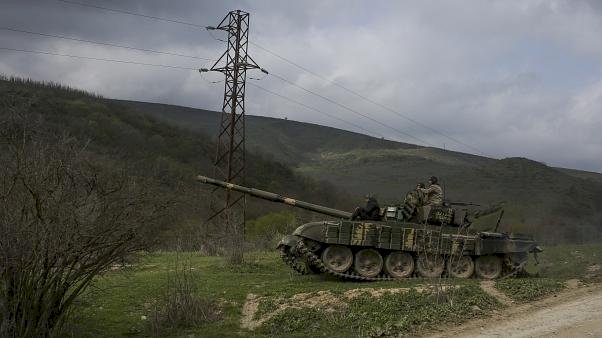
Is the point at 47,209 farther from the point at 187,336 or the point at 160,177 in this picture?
the point at 187,336

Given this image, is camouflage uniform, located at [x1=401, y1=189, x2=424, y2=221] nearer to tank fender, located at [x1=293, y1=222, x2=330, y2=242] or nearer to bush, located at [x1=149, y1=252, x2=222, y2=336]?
tank fender, located at [x1=293, y1=222, x2=330, y2=242]

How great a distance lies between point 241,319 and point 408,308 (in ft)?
10.6

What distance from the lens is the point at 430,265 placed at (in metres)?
17.8

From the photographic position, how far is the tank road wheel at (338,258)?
17.1m

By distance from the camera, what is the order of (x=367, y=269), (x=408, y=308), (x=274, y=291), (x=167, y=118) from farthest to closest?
(x=167, y=118)
(x=367, y=269)
(x=274, y=291)
(x=408, y=308)

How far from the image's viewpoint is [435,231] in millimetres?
17656

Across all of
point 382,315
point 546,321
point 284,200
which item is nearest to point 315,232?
point 284,200

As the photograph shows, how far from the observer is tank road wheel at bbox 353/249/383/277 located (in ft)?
56.4

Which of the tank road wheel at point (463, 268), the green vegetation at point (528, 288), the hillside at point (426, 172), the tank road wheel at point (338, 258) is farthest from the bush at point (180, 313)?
the hillside at point (426, 172)

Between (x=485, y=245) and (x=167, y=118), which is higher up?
(x=167, y=118)

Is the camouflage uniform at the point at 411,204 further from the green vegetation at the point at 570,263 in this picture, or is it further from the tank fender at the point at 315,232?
the green vegetation at the point at 570,263

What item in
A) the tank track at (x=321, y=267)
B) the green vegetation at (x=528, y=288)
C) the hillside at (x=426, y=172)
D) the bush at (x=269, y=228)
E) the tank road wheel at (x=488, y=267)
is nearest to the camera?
the green vegetation at (x=528, y=288)

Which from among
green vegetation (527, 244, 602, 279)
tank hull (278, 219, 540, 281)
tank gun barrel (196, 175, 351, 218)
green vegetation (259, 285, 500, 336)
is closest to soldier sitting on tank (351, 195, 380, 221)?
tank hull (278, 219, 540, 281)

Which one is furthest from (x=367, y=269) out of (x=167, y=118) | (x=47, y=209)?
(x=167, y=118)
